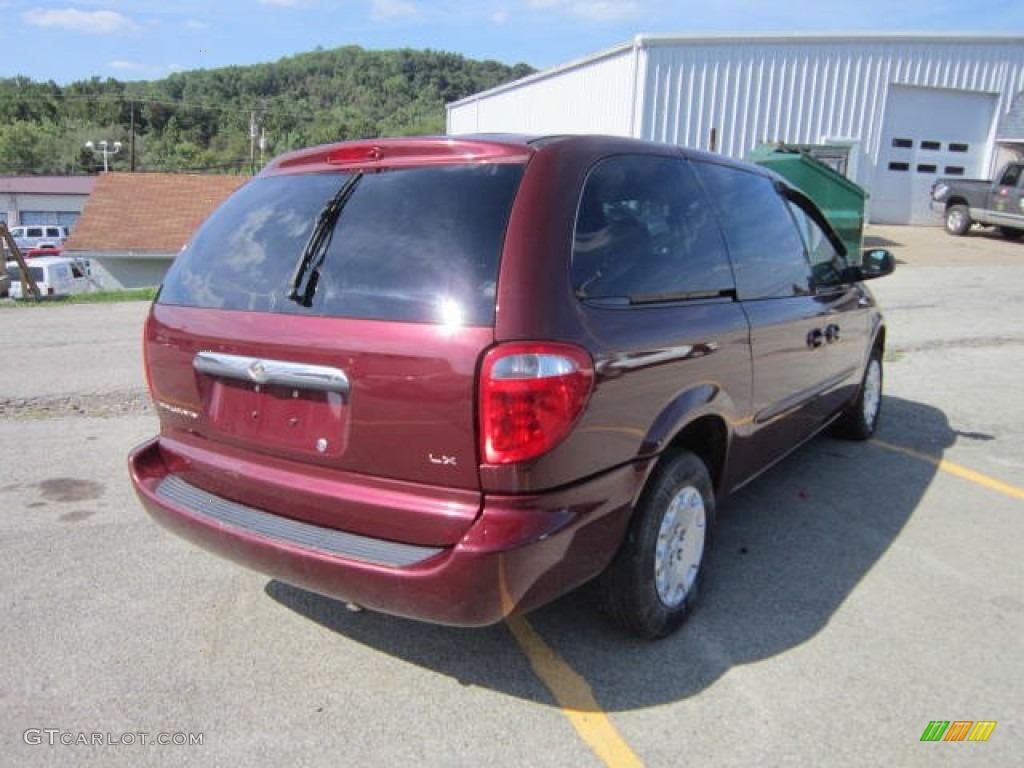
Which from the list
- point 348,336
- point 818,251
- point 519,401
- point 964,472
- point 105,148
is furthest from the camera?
point 105,148

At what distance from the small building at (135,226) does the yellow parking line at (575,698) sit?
35.7m

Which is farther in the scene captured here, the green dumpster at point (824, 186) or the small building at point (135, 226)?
the small building at point (135, 226)

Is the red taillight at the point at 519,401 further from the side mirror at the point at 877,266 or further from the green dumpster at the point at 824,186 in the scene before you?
the green dumpster at the point at 824,186

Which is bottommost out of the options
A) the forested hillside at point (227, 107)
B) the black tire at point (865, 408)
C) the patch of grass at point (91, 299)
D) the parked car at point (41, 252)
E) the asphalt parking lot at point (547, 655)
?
the parked car at point (41, 252)

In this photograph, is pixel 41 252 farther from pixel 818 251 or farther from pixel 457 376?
pixel 457 376

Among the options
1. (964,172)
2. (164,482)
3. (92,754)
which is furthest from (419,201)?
(964,172)

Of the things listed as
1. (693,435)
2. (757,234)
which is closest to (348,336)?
(693,435)

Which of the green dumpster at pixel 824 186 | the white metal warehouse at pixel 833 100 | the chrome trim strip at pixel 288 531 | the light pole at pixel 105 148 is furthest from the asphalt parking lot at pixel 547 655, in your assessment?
the light pole at pixel 105 148

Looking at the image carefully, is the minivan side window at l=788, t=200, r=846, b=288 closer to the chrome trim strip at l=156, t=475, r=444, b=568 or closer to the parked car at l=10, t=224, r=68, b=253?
the chrome trim strip at l=156, t=475, r=444, b=568

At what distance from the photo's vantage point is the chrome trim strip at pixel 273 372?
241cm

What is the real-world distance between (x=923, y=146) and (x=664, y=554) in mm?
24277

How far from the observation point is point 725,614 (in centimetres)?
317

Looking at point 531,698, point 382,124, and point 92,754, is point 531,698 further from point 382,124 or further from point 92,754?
point 382,124

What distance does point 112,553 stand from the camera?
364 centimetres
